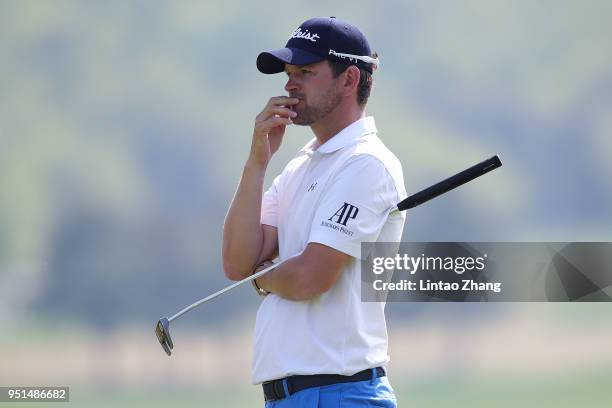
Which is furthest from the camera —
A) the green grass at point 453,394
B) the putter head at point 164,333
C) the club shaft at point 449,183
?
the green grass at point 453,394

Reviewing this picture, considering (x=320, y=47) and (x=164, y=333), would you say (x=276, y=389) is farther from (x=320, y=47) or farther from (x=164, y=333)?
(x=320, y=47)

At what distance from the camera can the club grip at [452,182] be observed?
243 centimetres

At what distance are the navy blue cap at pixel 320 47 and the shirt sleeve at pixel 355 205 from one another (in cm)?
34

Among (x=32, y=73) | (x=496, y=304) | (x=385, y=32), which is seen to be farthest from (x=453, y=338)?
(x=32, y=73)

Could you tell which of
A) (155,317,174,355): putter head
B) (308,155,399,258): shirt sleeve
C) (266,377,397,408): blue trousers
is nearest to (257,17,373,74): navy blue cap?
(308,155,399,258): shirt sleeve

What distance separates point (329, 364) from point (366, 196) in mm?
451

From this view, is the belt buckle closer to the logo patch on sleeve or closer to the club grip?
the logo patch on sleeve

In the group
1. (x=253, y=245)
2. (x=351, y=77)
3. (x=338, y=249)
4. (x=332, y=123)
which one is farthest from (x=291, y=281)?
(x=351, y=77)

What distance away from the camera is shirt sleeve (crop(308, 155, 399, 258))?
8.17 feet

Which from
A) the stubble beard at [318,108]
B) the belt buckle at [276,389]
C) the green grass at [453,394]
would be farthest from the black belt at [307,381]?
the green grass at [453,394]

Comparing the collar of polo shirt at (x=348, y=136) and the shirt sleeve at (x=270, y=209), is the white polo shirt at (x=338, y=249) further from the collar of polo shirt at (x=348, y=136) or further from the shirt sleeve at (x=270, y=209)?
the shirt sleeve at (x=270, y=209)

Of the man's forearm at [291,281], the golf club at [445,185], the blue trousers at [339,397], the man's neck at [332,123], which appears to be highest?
the man's neck at [332,123]

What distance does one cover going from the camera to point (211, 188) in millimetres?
7855

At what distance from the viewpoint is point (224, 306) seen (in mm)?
7637
